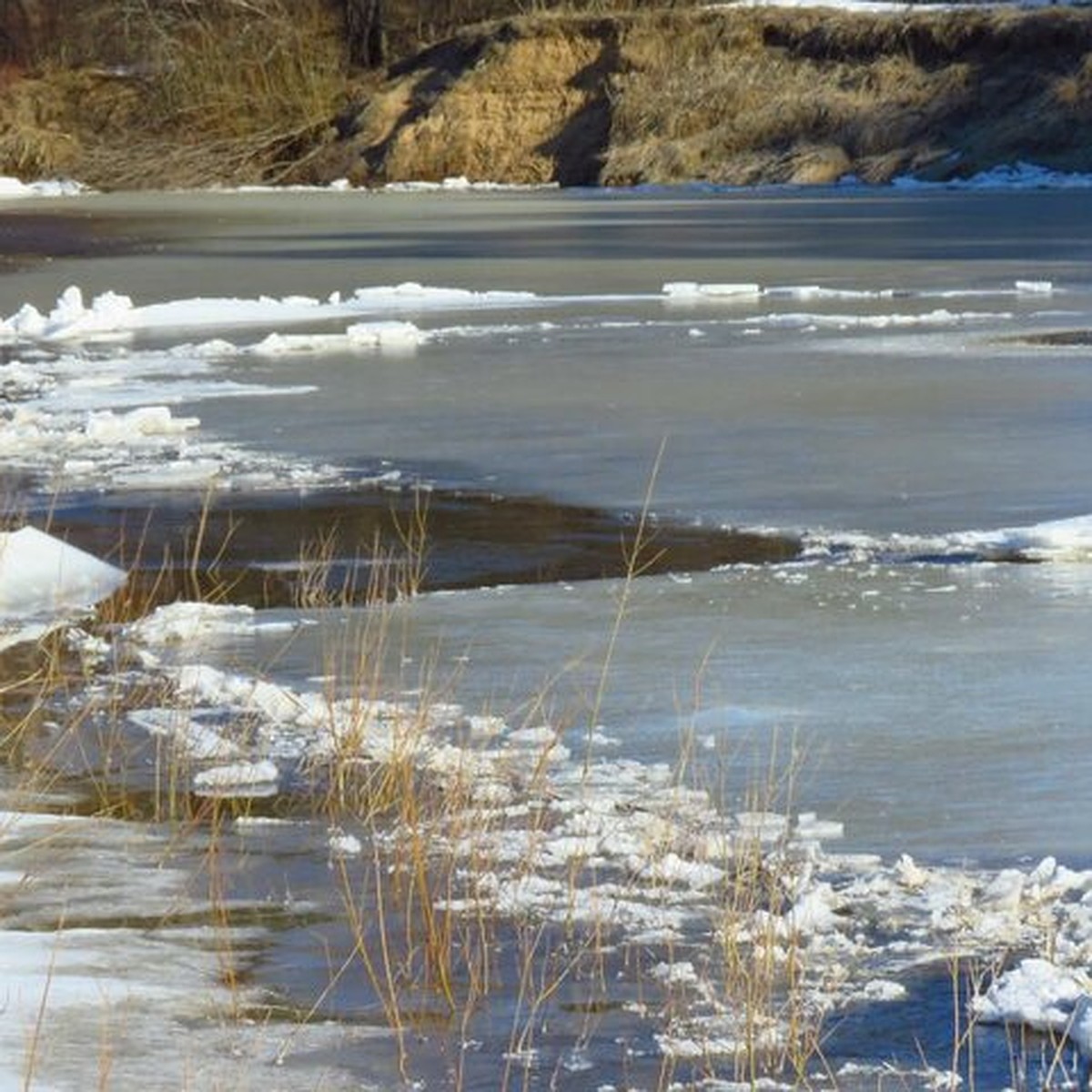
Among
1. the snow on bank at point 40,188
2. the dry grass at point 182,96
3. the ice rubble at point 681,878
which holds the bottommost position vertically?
the snow on bank at point 40,188

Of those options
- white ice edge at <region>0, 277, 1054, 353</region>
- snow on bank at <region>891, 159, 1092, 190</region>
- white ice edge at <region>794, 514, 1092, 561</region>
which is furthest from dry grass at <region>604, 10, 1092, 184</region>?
white ice edge at <region>794, 514, 1092, 561</region>

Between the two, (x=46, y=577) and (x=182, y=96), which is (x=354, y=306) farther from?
A: (x=182, y=96)

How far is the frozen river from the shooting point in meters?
6.56

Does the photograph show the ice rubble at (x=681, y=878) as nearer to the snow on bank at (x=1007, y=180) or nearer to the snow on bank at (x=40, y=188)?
the snow on bank at (x=1007, y=180)

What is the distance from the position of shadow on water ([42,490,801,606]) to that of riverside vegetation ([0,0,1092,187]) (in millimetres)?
41000

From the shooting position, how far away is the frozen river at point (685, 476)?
6.56 m

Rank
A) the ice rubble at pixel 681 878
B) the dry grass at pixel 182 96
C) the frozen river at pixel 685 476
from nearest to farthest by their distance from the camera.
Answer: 1. the ice rubble at pixel 681 878
2. the frozen river at pixel 685 476
3. the dry grass at pixel 182 96

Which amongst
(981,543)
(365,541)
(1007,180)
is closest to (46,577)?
(365,541)

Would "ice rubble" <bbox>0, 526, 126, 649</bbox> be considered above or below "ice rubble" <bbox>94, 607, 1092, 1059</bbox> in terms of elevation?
below

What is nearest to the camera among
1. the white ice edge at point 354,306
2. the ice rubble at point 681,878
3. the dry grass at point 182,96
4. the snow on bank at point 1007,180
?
the ice rubble at point 681,878

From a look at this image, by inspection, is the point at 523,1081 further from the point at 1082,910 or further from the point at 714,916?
the point at 1082,910

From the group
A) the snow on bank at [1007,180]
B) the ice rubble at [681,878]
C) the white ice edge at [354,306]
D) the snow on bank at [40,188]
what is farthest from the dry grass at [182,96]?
the ice rubble at [681,878]

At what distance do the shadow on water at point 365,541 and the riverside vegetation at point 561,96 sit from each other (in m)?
→ 41.0

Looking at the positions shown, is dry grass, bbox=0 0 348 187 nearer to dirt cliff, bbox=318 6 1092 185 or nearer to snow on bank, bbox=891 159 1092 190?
dirt cliff, bbox=318 6 1092 185
